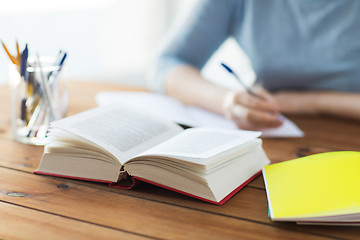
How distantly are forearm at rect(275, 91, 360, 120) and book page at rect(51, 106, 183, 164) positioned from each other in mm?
558

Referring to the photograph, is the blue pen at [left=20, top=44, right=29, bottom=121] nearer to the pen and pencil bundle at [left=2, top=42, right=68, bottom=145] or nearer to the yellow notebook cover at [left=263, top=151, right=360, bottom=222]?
the pen and pencil bundle at [left=2, top=42, right=68, bottom=145]

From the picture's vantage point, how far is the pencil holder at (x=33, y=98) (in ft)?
3.04

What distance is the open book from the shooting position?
0.70 m

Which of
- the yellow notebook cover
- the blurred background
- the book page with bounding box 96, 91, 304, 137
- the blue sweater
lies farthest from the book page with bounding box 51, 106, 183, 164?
the blurred background

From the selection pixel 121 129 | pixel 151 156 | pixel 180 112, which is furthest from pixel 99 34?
pixel 151 156

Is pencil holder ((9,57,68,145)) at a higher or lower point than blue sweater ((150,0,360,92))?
lower

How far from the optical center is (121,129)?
833 mm

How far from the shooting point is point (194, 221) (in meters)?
0.64

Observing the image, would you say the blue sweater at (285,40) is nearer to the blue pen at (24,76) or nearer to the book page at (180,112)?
the book page at (180,112)

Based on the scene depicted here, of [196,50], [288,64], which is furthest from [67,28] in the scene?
[288,64]

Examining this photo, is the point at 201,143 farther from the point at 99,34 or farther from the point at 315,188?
the point at 99,34

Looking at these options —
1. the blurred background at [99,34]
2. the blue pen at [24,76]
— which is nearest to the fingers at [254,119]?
the blue pen at [24,76]

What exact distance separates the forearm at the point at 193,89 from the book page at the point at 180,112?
0.8 inches

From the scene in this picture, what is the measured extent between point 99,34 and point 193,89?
195cm
